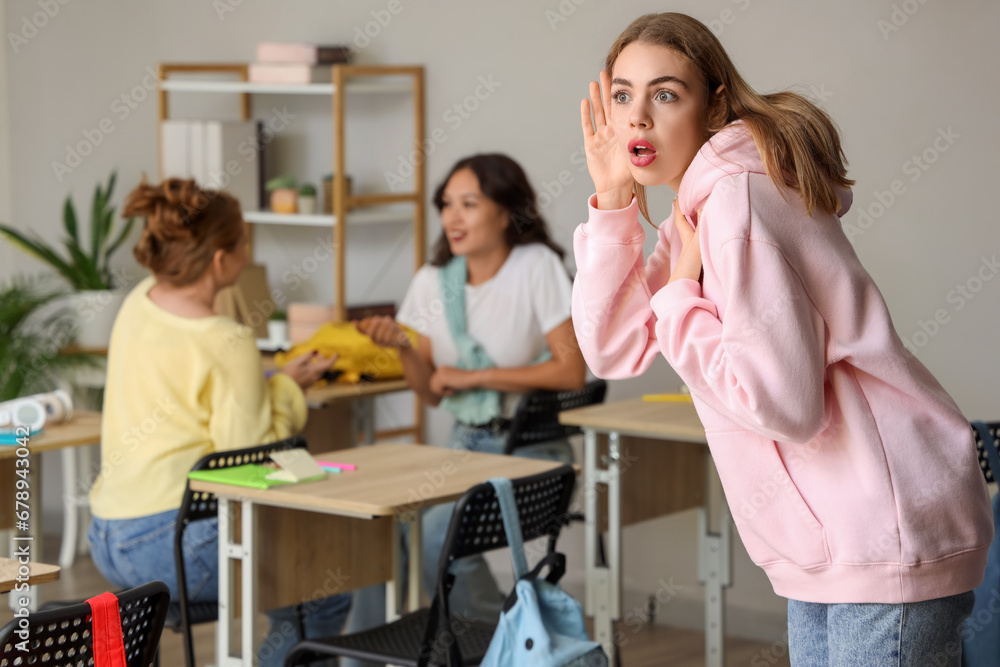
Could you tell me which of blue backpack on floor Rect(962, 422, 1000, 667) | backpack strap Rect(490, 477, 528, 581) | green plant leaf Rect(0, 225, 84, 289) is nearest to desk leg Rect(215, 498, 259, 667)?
backpack strap Rect(490, 477, 528, 581)

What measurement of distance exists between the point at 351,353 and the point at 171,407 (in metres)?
1.21

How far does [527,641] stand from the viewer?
6.71ft

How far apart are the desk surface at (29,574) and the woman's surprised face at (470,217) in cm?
185

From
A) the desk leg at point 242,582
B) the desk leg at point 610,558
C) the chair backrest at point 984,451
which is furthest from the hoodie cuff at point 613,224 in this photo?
the desk leg at point 610,558

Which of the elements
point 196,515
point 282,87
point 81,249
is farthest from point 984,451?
point 81,249

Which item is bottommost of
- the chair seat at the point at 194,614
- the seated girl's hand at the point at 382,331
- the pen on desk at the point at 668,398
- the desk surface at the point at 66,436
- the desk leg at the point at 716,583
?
the desk leg at the point at 716,583

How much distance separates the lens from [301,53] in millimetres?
4527

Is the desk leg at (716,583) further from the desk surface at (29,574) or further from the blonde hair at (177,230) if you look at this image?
the desk surface at (29,574)

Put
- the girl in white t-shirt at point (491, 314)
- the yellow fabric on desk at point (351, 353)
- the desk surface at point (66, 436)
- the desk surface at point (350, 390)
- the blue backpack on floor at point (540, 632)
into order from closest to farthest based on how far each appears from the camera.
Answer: the blue backpack on floor at point (540, 632), the desk surface at point (66, 436), the girl in white t-shirt at point (491, 314), the desk surface at point (350, 390), the yellow fabric on desk at point (351, 353)

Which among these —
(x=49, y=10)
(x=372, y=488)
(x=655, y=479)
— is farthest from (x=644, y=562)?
(x=49, y=10)

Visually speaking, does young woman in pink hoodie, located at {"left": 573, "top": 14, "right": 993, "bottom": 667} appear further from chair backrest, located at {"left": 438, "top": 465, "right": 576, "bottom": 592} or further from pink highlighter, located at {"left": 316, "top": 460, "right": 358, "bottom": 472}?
pink highlighter, located at {"left": 316, "top": 460, "right": 358, "bottom": 472}

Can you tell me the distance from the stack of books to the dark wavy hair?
1230 millimetres

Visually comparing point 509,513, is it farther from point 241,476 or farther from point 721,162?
point 721,162

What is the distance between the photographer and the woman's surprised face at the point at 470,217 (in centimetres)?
348
